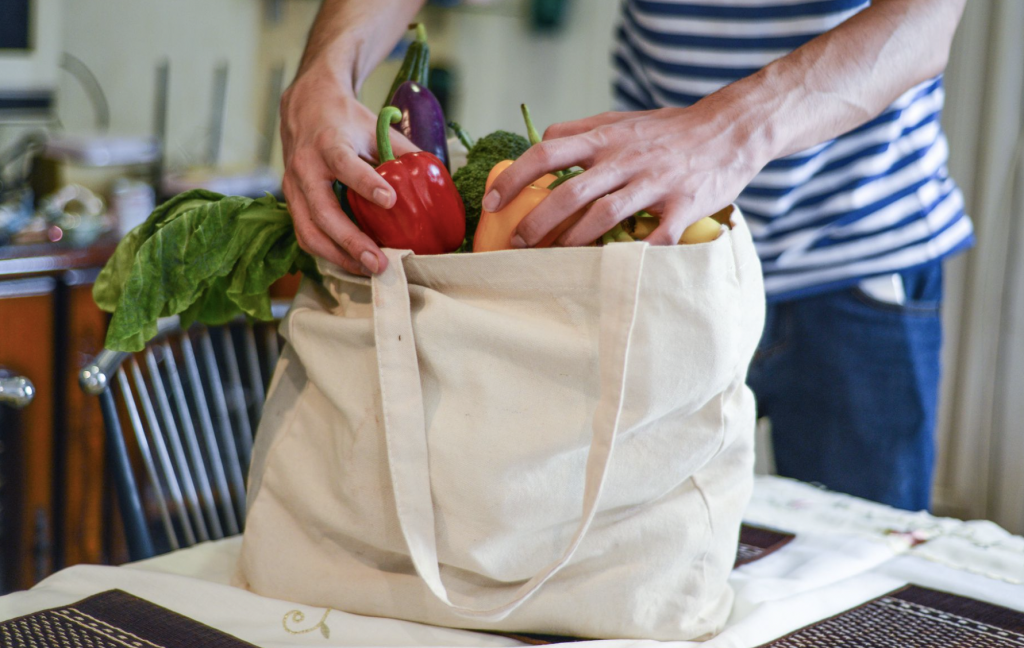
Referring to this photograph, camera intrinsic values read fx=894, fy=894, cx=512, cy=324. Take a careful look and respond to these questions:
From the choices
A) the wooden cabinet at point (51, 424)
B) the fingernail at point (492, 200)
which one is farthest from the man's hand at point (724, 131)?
the wooden cabinet at point (51, 424)

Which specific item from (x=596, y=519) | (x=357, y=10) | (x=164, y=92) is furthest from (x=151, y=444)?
(x=596, y=519)

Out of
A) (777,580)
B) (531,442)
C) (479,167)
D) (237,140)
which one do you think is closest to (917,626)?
(777,580)

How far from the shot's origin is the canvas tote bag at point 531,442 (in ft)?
1.54

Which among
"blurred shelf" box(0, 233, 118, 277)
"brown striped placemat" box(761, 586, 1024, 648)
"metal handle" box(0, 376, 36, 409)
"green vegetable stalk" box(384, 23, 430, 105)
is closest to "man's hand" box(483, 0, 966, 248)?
"green vegetable stalk" box(384, 23, 430, 105)

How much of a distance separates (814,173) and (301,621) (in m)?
0.68

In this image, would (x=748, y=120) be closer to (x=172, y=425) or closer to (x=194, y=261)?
(x=194, y=261)

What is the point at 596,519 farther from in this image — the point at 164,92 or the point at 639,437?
the point at 164,92

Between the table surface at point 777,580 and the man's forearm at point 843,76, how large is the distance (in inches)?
11.8

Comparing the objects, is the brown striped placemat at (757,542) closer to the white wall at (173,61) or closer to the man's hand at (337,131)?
the man's hand at (337,131)

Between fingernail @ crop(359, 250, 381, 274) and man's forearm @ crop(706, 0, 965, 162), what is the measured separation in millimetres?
251

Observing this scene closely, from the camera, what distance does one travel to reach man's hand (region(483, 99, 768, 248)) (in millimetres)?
490

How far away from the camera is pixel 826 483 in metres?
0.99

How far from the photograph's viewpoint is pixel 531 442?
479 mm

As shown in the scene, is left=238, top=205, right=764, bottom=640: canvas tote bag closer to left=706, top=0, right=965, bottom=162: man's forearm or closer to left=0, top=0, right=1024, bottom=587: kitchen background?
left=706, top=0, right=965, bottom=162: man's forearm
